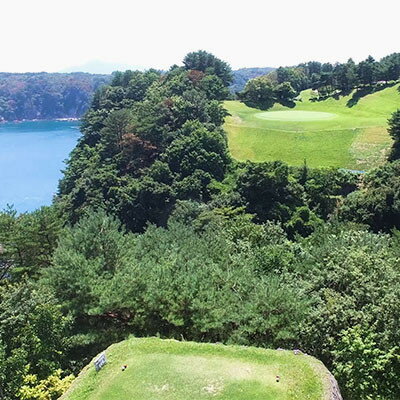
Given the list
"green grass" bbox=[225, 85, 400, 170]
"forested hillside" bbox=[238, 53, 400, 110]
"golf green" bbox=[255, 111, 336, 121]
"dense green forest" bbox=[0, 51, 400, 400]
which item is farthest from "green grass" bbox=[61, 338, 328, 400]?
"forested hillside" bbox=[238, 53, 400, 110]

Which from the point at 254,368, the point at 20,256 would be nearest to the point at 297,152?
the point at 20,256

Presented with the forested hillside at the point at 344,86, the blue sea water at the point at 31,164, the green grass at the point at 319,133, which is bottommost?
the blue sea water at the point at 31,164

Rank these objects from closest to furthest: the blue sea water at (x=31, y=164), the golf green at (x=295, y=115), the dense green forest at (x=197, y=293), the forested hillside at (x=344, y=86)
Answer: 1. the dense green forest at (x=197, y=293)
2. the golf green at (x=295, y=115)
3. the blue sea water at (x=31, y=164)
4. the forested hillside at (x=344, y=86)

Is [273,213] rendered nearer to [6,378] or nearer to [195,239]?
[195,239]

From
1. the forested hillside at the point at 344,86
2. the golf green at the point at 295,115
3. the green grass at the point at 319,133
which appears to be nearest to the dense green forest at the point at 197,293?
the green grass at the point at 319,133

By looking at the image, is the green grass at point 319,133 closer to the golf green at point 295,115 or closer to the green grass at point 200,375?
the golf green at point 295,115

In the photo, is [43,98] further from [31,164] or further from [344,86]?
[344,86]
